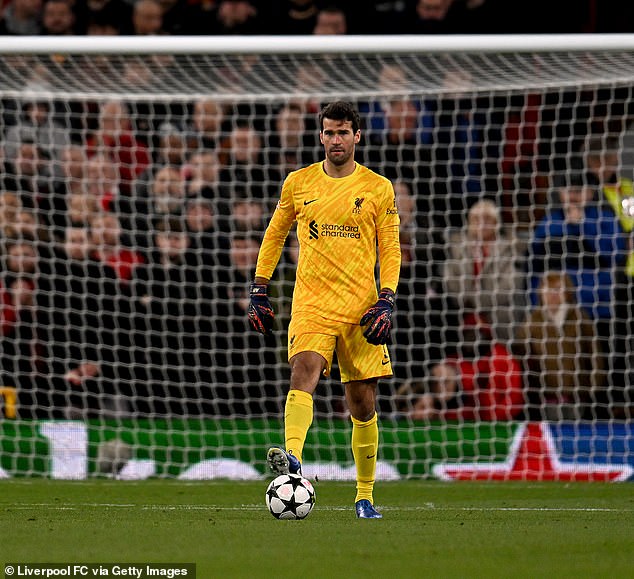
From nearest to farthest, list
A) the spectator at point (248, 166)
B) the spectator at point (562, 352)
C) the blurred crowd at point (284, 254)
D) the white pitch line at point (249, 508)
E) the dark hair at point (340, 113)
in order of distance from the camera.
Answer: the dark hair at point (340, 113)
the white pitch line at point (249, 508)
the spectator at point (562, 352)
the blurred crowd at point (284, 254)
the spectator at point (248, 166)

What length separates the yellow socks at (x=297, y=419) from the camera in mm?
6332

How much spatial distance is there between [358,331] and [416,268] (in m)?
4.64

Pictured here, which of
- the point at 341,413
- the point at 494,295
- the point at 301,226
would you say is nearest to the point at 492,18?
the point at 494,295

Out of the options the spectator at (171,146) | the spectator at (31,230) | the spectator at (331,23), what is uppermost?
the spectator at (331,23)

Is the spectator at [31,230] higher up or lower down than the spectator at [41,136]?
lower down

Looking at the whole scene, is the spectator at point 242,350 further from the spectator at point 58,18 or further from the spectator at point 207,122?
the spectator at point 58,18

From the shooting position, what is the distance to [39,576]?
172 inches

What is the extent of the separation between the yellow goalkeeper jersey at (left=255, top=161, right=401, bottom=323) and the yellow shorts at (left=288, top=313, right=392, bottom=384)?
0.05m

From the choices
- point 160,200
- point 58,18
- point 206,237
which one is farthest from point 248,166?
point 58,18

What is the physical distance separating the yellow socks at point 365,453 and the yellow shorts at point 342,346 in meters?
0.28

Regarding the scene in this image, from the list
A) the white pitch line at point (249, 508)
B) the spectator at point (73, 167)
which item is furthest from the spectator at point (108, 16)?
the white pitch line at point (249, 508)

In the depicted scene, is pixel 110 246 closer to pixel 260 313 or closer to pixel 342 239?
pixel 260 313

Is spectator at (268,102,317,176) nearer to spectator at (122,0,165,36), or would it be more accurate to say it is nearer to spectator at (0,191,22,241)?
spectator at (122,0,165,36)

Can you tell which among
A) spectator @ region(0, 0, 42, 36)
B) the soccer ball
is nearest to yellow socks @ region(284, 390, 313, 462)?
the soccer ball
